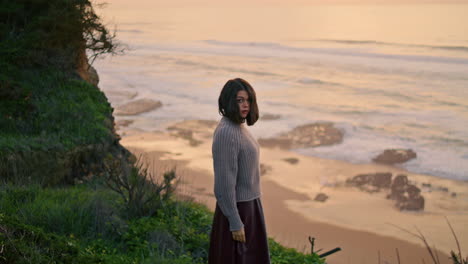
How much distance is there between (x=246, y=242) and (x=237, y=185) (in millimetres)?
471

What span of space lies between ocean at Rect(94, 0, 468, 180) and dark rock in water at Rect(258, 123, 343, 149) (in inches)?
17.1

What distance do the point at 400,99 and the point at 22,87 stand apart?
17653 millimetres

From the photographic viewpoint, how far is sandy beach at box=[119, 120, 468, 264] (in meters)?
9.23

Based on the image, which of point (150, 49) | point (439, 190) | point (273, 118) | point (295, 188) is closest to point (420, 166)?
point (439, 190)

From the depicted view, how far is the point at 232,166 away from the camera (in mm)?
3707

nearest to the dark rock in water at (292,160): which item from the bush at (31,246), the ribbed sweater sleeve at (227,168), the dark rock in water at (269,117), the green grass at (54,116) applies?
the dark rock in water at (269,117)

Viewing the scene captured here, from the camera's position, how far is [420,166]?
44.3ft

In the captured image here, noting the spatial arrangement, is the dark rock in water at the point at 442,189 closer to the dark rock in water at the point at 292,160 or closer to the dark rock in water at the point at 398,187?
the dark rock in water at the point at 398,187

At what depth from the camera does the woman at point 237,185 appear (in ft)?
12.2

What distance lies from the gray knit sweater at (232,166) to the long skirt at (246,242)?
0.12 metres

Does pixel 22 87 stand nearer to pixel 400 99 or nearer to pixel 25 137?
pixel 25 137

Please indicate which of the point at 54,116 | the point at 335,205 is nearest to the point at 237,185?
the point at 54,116

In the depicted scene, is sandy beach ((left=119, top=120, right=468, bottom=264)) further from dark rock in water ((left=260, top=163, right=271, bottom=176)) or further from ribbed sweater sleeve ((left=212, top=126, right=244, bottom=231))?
ribbed sweater sleeve ((left=212, top=126, right=244, bottom=231))

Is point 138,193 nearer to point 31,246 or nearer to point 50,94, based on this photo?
point 31,246
